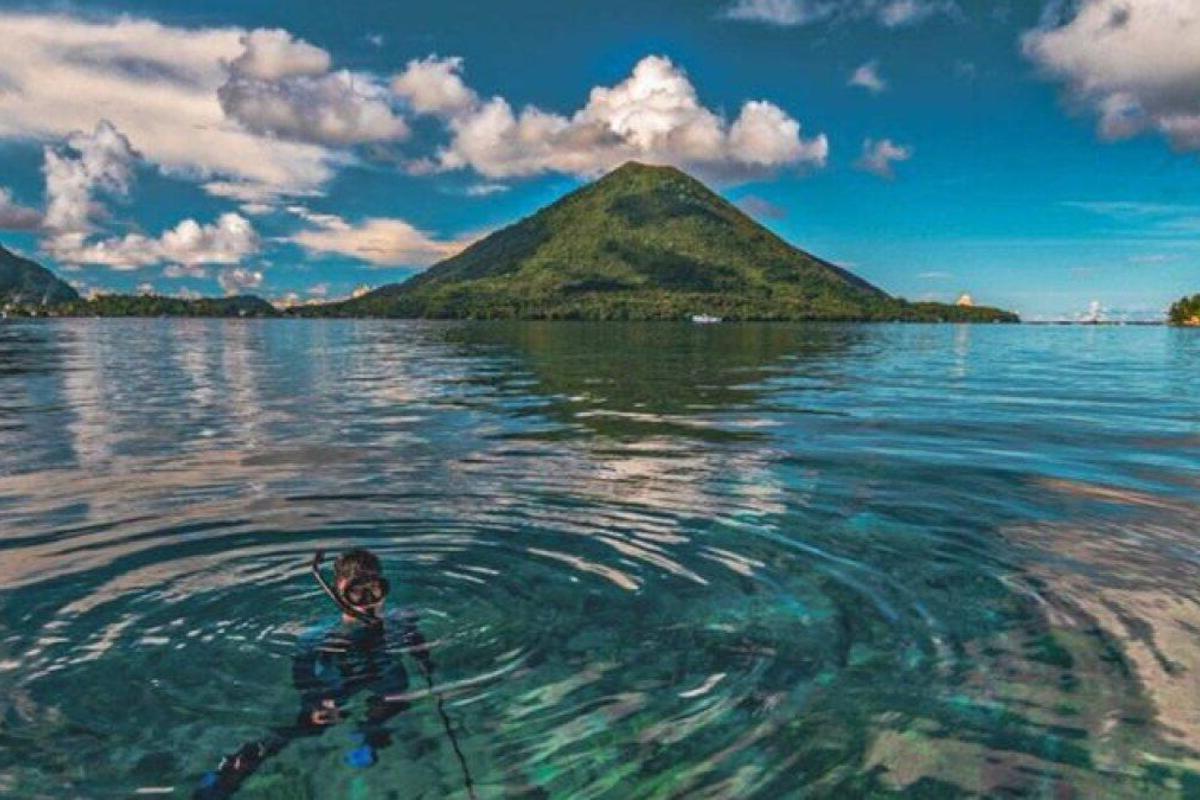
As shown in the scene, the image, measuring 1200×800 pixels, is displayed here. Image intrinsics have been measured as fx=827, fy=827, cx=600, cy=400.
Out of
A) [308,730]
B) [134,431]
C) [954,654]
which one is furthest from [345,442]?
[954,654]

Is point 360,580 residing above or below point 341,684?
above

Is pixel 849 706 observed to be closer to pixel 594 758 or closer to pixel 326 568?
pixel 594 758

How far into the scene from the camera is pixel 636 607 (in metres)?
10.7

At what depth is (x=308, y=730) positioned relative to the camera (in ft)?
25.1

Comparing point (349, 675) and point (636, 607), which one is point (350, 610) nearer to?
point (349, 675)

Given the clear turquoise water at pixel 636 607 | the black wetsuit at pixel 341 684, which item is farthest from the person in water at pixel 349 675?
the clear turquoise water at pixel 636 607

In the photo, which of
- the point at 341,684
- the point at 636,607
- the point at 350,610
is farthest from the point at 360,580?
the point at 636,607

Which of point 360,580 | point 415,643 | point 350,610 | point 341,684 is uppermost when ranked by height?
point 360,580

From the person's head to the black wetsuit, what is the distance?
14.7 inches

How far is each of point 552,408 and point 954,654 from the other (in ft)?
81.1

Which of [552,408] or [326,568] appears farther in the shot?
[552,408]

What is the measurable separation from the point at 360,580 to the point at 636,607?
359cm

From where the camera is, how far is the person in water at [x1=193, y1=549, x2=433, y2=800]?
7.18m

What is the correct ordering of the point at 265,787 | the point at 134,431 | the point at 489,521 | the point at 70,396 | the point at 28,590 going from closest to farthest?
the point at 265,787 < the point at 28,590 < the point at 489,521 < the point at 134,431 < the point at 70,396
